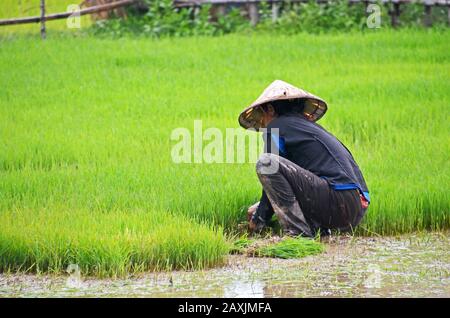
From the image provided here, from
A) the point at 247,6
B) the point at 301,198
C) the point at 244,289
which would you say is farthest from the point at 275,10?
the point at 244,289

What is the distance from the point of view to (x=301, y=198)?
638cm

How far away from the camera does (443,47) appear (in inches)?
476

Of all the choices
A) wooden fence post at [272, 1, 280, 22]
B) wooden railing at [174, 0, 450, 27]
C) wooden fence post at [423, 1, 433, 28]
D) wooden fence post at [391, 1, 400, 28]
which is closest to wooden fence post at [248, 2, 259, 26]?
wooden railing at [174, 0, 450, 27]

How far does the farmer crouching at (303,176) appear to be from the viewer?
6.32 metres

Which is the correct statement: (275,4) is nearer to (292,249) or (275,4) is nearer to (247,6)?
(247,6)

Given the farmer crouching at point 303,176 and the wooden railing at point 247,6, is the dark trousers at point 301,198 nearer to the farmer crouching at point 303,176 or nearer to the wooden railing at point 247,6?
the farmer crouching at point 303,176

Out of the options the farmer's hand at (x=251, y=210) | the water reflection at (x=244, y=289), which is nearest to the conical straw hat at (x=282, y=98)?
the farmer's hand at (x=251, y=210)

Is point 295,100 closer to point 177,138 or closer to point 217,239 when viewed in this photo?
point 217,239

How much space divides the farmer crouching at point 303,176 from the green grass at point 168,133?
0.40 metres

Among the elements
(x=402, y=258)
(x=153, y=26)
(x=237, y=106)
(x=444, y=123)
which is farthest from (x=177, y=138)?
(x=153, y=26)

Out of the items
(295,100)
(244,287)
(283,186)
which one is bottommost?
(244,287)

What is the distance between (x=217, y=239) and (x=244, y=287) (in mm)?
543

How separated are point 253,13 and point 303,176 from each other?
8151mm

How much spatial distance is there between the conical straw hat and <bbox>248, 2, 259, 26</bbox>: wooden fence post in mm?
7531
